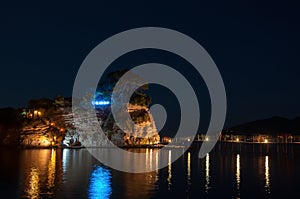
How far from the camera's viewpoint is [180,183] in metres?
23.3

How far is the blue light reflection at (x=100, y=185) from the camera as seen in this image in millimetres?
17906

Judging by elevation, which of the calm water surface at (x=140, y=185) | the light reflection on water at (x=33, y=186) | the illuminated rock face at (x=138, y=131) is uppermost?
the illuminated rock face at (x=138, y=131)

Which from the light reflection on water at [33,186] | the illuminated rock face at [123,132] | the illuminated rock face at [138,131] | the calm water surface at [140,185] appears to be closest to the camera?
the light reflection on water at [33,186]

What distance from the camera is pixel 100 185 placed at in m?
21.0

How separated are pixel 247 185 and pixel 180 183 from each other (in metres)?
4.24

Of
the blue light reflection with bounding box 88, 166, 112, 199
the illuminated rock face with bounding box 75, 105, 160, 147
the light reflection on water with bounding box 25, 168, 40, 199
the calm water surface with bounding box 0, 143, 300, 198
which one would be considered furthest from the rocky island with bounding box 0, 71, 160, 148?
the blue light reflection with bounding box 88, 166, 112, 199

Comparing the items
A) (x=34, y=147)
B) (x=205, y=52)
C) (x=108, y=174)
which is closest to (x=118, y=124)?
(x=34, y=147)

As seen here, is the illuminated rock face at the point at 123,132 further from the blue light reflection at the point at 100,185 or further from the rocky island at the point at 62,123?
the blue light reflection at the point at 100,185

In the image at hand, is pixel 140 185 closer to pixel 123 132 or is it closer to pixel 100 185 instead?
pixel 100 185

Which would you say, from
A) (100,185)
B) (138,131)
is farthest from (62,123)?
(100,185)

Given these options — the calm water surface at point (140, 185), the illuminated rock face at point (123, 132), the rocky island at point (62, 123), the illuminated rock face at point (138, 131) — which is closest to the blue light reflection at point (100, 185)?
the calm water surface at point (140, 185)

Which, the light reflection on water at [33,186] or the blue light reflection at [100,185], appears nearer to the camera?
the light reflection on water at [33,186]

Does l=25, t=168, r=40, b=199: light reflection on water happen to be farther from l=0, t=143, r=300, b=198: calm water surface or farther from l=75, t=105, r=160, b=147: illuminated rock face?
l=75, t=105, r=160, b=147: illuminated rock face

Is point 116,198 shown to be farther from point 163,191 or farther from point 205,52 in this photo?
point 205,52
